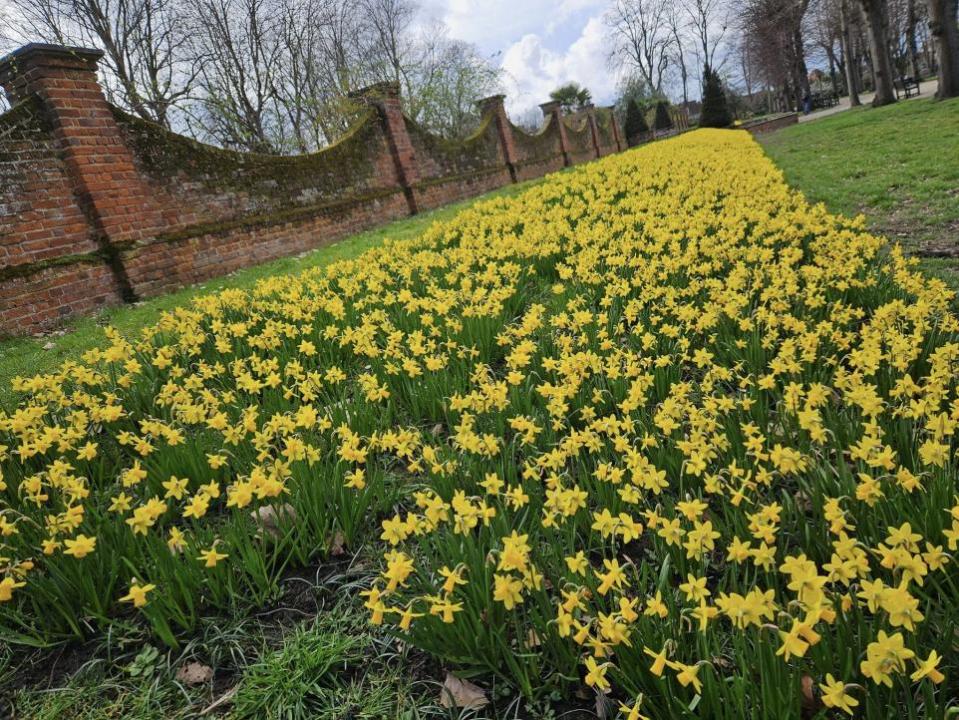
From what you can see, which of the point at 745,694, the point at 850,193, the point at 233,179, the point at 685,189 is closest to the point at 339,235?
the point at 233,179

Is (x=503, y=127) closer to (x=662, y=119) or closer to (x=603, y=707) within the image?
(x=603, y=707)

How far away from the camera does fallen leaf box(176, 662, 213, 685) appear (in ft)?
5.72

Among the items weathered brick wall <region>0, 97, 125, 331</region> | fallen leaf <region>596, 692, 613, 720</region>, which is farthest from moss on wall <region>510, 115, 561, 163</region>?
fallen leaf <region>596, 692, 613, 720</region>

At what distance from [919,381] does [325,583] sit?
2482mm

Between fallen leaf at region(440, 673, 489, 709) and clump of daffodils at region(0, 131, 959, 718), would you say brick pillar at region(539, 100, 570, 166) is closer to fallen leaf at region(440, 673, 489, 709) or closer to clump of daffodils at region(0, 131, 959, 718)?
clump of daffodils at region(0, 131, 959, 718)

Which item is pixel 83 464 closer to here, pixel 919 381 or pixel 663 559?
pixel 663 559

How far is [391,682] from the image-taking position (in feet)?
5.43

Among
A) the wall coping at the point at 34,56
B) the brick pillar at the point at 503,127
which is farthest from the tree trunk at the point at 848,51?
the wall coping at the point at 34,56

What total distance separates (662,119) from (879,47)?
25812 mm

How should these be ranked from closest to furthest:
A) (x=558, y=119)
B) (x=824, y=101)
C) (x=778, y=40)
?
(x=558, y=119), (x=778, y=40), (x=824, y=101)

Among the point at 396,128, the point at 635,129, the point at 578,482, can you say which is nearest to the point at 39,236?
the point at 578,482

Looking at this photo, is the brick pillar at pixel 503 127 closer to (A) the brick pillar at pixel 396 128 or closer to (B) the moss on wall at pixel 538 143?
(B) the moss on wall at pixel 538 143

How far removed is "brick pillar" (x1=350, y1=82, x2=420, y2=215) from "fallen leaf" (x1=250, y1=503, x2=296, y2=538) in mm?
12714

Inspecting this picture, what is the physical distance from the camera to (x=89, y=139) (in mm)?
7039
